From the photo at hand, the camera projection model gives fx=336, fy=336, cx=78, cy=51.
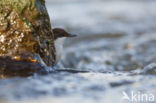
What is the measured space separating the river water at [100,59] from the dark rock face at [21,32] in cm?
26

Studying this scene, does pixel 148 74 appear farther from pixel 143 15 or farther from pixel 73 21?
pixel 143 15

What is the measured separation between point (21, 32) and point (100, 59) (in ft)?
10.6

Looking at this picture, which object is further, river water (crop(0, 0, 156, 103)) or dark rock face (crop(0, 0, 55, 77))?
dark rock face (crop(0, 0, 55, 77))

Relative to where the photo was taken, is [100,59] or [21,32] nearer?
[21,32]

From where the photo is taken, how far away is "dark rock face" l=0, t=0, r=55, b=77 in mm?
3381

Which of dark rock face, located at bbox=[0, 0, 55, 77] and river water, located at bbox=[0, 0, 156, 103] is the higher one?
dark rock face, located at bbox=[0, 0, 55, 77]

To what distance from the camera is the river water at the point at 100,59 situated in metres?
2.89

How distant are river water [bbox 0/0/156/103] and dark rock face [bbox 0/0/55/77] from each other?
261mm

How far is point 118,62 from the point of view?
6246 mm

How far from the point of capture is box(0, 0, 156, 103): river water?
2893 mm

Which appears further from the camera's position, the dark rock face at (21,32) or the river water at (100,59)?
the dark rock face at (21,32)

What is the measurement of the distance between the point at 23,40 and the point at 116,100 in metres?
1.16

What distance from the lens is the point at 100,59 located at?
646 cm

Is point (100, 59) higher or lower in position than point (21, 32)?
lower
